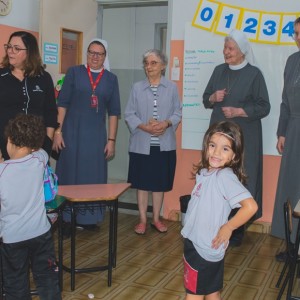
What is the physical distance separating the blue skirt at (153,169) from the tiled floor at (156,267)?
0.43m

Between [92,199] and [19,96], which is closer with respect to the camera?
[92,199]

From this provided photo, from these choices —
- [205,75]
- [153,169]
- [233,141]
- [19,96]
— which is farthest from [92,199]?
[205,75]

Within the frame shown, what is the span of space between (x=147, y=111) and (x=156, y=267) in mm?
1339

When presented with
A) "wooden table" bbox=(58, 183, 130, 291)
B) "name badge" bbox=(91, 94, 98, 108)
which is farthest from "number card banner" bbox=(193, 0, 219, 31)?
"wooden table" bbox=(58, 183, 130, 291)

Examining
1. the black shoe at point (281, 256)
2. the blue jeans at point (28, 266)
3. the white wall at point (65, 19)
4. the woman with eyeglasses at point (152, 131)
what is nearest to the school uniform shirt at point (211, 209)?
the blue jeans at point (28, 266)

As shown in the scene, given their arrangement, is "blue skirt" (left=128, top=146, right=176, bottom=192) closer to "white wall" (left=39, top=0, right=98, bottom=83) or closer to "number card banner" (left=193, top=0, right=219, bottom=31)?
"white wall" (left=39, top=0, right=98, bottom=83)

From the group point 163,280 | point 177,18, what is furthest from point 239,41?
point 163,280

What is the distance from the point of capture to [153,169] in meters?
4.06

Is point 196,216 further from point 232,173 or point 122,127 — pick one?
point 122,127

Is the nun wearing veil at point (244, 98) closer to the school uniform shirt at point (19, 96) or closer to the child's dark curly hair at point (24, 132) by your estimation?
the school uniform shirt at point (19, 96)

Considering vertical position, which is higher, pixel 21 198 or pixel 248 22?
pixel 248 22

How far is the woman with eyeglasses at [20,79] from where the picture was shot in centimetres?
291

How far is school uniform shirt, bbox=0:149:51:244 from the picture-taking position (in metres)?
2.13

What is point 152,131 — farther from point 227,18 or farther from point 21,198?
point 21,198
